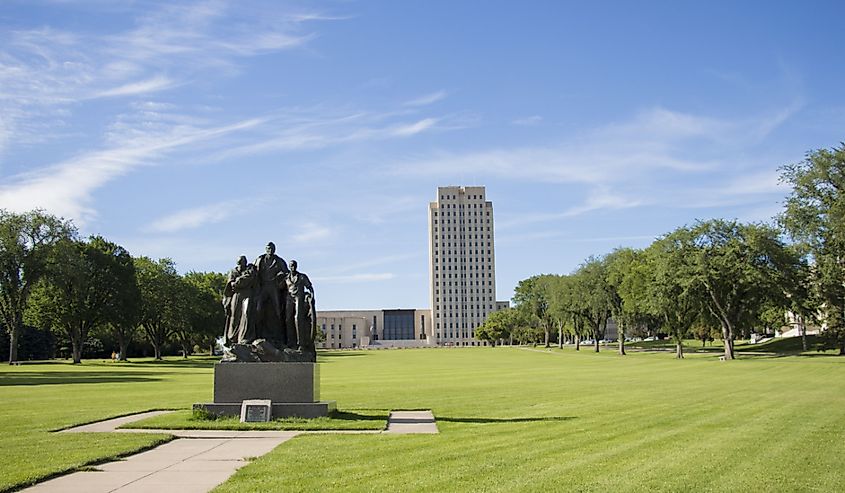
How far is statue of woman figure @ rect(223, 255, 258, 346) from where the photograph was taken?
62.2ft

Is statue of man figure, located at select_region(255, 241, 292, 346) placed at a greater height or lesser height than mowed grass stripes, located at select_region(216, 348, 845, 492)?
greater

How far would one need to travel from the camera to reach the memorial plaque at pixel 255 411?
16.9 meters

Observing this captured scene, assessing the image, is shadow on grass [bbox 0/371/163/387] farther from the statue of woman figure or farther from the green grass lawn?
the statue of woman figure

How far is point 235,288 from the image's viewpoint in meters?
19.3

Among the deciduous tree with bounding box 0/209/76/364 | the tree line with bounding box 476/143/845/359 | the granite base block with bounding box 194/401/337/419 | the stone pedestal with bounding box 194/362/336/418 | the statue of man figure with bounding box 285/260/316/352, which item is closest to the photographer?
the granite base block with bounding box 194/401/337/419

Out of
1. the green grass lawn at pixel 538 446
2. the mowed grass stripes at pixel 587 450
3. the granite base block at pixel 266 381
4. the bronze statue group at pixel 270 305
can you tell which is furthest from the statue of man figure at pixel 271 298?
the mowed grass stripes at pixel 587 450

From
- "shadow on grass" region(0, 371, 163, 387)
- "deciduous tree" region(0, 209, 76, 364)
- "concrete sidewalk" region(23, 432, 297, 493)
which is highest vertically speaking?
"deciduous tree" region(0, 209, 76, 364)

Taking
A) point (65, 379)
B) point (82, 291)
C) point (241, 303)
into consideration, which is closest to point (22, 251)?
point (82, 291)

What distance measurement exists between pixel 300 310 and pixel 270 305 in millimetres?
924

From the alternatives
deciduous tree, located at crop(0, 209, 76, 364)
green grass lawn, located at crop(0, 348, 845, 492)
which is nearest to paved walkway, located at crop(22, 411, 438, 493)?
green grass lawn, located at crop(0, 348, 845, 492)

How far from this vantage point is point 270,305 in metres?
19.5

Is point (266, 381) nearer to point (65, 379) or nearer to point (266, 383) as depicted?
point (266, 383)

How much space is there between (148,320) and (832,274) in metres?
71.0

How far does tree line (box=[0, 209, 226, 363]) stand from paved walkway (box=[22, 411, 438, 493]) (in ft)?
178
